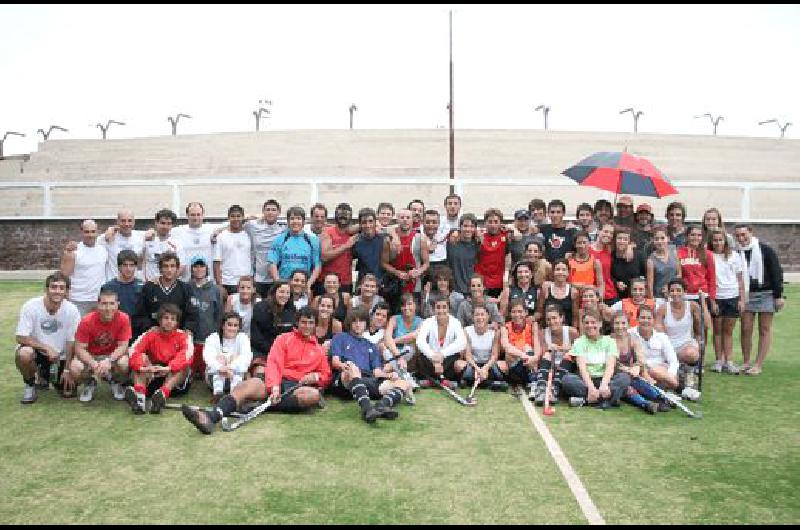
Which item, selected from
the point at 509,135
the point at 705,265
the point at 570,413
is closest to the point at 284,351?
the point at 570,413

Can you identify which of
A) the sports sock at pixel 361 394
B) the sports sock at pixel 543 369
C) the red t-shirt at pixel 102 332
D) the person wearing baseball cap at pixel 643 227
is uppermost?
the person wearing baseball cap at pixel 643 227

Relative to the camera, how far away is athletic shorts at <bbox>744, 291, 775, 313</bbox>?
878 centimetres

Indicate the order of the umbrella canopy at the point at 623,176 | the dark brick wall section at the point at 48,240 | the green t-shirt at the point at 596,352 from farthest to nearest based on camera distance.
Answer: the dark brick wall section at the point at 48,240
the umbrella canopy at the point at 623,176
the green t-shirt at the point at 596,352

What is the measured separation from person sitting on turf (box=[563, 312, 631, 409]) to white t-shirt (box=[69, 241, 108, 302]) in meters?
5.46

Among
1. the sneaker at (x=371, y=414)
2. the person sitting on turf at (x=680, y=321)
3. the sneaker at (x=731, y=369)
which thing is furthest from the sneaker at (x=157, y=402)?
the sneaker at (x=731, y=369)

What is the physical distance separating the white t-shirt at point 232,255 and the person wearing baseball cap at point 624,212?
15.9 ft

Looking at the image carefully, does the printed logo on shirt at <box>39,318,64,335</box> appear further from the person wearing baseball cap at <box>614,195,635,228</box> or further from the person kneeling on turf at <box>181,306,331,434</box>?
the person wearing baseball cap at <box>614,195,635,228</box>

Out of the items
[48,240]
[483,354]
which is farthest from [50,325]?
[48,240]

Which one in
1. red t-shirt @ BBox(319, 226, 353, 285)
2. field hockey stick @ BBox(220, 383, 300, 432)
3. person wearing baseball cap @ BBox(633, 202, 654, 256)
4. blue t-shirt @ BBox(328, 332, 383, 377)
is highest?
person wearing baseball cap @ BBox(633, 202, 654, 256)

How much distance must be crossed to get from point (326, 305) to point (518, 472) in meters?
3.26

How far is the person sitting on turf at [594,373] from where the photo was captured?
7.12 metres

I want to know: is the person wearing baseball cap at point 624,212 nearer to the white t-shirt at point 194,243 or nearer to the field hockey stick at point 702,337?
the field hockey stick at point 702,337

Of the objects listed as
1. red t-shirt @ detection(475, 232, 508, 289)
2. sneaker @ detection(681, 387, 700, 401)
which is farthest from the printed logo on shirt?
sneaker @ detection(681, 387, 700, 401)

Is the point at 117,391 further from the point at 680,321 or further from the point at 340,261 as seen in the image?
the point at 680,321
